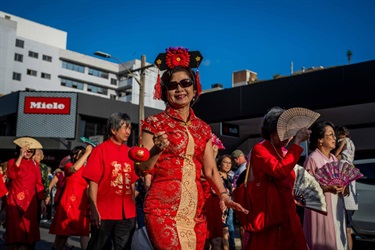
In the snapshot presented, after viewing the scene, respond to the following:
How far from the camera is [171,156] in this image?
2.74m

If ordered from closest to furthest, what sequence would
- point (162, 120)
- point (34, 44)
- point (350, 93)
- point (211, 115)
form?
point (162, 120) < point (350, 93) < point (211, 115) < point (34, 44)

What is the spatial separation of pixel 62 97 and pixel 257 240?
93.4 ft

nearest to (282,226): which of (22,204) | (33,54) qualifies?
(22,204)

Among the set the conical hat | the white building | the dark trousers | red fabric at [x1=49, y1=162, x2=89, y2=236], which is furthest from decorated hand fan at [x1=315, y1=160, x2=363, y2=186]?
the white building

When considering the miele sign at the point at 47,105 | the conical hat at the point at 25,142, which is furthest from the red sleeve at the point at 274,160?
the miele sign at the point at 47,105

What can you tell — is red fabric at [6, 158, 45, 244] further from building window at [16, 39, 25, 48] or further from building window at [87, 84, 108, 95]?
building window at [87, 84, 108, 95]

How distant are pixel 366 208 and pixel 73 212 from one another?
16.3ft

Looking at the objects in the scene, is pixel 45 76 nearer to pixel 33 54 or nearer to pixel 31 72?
pixel 31 72

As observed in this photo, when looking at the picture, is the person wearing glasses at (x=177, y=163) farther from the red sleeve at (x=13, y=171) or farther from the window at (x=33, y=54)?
the window at (x=33, y=54)

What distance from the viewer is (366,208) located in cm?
713

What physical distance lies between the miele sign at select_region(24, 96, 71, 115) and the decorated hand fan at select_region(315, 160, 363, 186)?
27517mm

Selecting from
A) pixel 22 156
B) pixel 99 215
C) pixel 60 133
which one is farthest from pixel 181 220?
pixel 60 133

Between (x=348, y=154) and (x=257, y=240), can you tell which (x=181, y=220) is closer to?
(x=257, y=240)

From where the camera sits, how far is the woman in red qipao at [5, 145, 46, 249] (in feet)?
20.6
